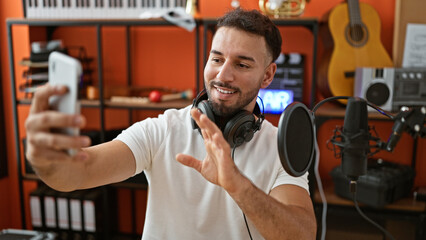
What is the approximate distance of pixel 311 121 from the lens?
31.6 inches

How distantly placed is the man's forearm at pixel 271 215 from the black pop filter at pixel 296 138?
0.70 feet

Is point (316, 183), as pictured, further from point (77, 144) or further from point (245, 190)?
point (77, 144)

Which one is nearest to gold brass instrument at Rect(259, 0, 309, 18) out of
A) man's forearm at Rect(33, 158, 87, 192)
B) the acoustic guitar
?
the acoustic guitar

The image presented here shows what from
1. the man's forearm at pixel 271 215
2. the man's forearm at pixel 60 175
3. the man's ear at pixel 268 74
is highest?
the man's ear at pixel 268 74

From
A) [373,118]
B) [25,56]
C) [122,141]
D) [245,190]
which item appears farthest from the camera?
[25,56]

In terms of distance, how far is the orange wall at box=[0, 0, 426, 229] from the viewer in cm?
255

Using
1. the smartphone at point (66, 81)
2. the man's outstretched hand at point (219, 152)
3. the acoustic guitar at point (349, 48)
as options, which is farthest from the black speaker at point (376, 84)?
the smartphone at point (66, 81)

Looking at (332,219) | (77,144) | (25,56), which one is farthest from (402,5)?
(25,56)

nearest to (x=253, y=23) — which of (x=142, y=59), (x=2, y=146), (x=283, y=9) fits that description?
(x=283, y=9)

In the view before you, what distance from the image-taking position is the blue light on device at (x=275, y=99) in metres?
2.34

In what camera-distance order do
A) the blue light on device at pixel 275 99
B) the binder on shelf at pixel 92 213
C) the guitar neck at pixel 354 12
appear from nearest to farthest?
the guitar neck at pixel 354 12
the blue light on device at pixel 275 99
the binder on shelf at pixel 92 213

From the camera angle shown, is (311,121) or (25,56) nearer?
(311,121)

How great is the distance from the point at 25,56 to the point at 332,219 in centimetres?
228

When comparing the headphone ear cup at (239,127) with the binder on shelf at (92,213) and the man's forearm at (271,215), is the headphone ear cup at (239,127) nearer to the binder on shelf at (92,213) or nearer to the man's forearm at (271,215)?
the man's forearm at (271,215)
